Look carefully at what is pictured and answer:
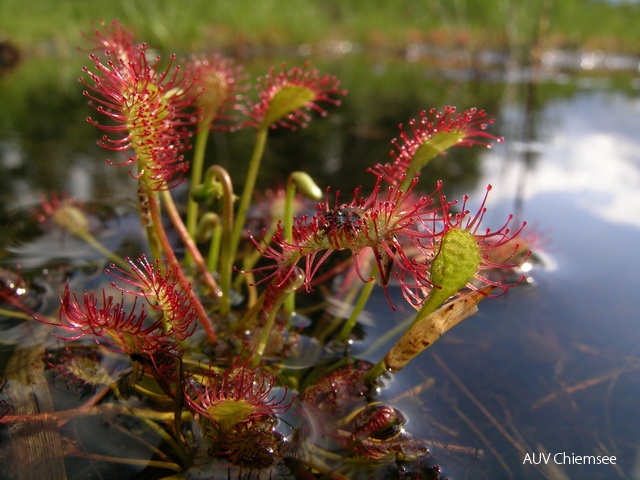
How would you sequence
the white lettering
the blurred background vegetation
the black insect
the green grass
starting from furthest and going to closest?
the green grass < the blurred background vegetation < the white lettering < the black insect

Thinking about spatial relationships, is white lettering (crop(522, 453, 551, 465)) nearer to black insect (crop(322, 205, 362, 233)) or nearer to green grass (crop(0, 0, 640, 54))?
black insect (crop(322, 205, 362, 233))

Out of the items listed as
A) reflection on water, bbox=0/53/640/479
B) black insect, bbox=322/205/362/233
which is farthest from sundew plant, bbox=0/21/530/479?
reflection on water, bbox=0/53/640/479

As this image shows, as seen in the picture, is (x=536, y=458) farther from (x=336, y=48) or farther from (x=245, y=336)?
(x=336, y=48)

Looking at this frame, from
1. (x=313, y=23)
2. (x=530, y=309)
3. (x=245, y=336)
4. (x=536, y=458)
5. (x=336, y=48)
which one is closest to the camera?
(x=536, y=458)

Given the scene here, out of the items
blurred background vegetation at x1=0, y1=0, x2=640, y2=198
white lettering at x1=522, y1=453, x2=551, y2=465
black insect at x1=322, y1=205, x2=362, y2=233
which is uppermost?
blurred background vegetation at x1=0, y1=0, x2=640, y2=198

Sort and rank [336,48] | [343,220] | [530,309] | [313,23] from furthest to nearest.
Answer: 1. [336,48]
2. [313,23]
3. [530,309]
4. [343,220]

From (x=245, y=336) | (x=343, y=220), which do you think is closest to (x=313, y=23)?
(x=245, y=336)

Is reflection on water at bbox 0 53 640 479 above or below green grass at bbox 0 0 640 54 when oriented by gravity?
below
